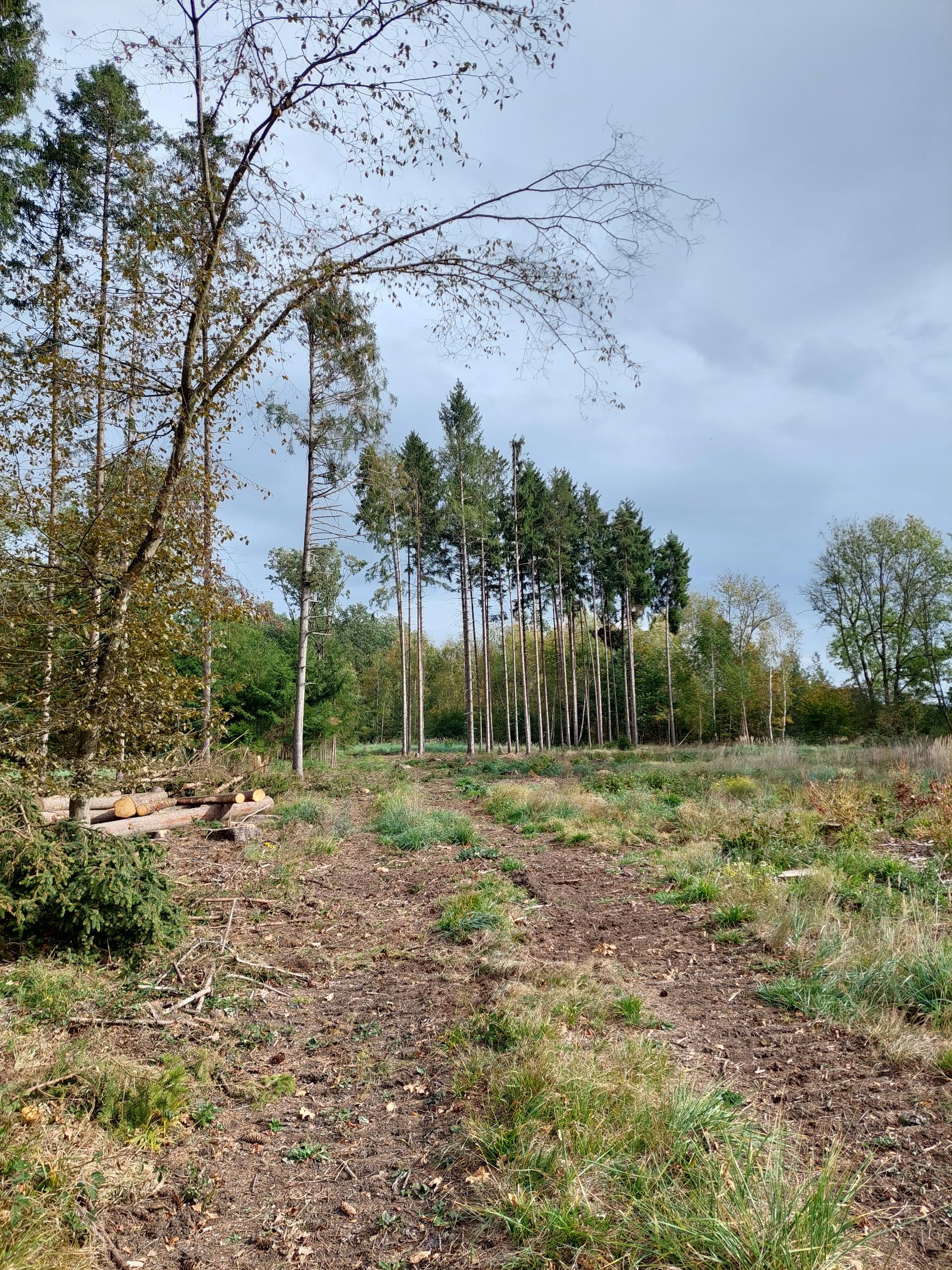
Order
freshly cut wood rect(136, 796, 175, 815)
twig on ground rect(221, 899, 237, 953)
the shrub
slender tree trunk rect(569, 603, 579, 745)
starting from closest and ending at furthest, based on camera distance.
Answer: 1. twig on ground rect(221, 899, 237, 953)
2. freshly cut wood rect(136, 796, 175, 815)
3. the shrub
4. slender tree trunk rect(569, 603, 579, 745)

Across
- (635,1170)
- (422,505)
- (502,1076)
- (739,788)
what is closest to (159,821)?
(502,1076)

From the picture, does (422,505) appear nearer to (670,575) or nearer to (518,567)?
(518,567)

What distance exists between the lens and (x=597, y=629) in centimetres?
4450

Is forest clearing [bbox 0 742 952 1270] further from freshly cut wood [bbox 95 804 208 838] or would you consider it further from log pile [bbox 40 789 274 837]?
log pile [bbox 40 789 274 837]

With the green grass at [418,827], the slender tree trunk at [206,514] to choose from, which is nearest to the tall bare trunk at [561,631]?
the green grass at [418,827]

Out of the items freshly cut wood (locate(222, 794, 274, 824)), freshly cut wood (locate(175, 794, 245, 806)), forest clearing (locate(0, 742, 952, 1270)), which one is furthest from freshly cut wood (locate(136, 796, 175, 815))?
forest clearing (locate(0, 742, 952, 1270))

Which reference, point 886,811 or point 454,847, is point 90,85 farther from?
point 886,811

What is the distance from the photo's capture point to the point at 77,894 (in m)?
4.43

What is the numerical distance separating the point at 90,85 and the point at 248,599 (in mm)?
11922

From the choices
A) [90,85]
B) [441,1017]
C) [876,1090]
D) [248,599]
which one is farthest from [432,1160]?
[90,85]

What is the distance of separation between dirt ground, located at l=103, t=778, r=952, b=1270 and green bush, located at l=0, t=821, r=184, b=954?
816 millimetres

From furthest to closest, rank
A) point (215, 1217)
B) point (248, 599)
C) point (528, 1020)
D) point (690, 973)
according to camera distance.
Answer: point (248, 599)
point (690, 973)
point (528, 1020)
point (215, 1217)

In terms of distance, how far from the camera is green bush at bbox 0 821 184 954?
4309mm

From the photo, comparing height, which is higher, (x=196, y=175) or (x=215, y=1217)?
(x=196, y=175)
